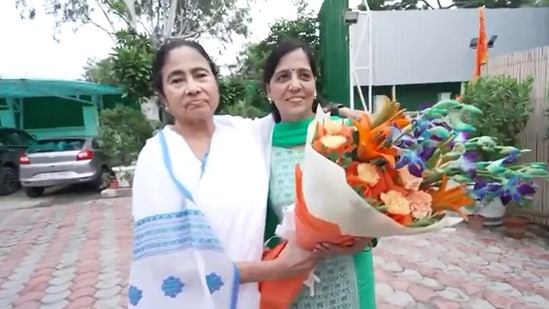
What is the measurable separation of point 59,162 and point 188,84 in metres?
7.70

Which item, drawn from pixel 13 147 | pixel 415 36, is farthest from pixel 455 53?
pixel 13 147

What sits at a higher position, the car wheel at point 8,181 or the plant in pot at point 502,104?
the plant in pot at point 502,104

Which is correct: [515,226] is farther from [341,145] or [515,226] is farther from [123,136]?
[123,136]

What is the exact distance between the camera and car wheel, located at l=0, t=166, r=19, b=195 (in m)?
9.16

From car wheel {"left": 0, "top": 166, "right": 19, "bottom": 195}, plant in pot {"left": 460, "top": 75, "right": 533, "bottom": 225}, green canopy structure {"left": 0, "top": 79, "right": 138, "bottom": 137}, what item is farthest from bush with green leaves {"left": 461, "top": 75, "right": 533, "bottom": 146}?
green canopy structure {"left": 0, "top": 79, "right": 138, "bottom": 137}

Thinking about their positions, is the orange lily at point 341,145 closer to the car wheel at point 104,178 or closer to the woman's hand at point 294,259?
the woman's hand at point 294,259

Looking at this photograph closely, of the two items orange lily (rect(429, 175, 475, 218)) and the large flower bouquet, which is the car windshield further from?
orange lily (rect(429, 175, 475, 218))

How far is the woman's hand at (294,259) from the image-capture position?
3.42ft

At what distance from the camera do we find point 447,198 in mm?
954

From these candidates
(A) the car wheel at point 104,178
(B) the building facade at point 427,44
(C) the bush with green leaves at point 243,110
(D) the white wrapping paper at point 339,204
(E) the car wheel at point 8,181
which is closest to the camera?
(D) the white wrapping paper at point 339,204

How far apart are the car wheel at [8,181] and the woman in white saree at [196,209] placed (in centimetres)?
945

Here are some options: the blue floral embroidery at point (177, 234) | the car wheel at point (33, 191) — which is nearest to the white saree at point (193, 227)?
the blue floral embroidery at point (177, 234)

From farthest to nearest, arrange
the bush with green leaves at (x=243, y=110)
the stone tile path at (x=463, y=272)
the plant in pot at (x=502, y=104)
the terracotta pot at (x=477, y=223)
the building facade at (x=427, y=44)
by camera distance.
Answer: the building facade at (x=427, y=44) < the bush with green leaves at (x=243, y=110) < the terracotta pot at (x=477, y=223) < the plant in pot at (x=502, y=104) < the stone tile path at (x=463, y=272)

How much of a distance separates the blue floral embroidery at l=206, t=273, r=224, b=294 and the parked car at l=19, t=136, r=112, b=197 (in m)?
7.74
